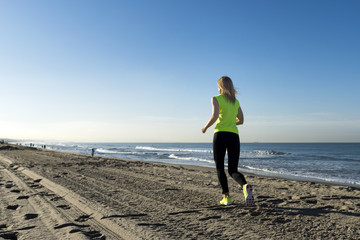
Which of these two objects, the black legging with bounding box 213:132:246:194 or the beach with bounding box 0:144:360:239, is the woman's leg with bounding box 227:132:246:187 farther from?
the beach with bounding box 0:144:360:239

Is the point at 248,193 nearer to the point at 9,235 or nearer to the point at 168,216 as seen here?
the point at 168,216

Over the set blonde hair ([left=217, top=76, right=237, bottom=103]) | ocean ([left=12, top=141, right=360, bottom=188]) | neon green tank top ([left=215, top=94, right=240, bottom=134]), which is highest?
blonde hair ([left=217, top=76, right=237, bottom=103])

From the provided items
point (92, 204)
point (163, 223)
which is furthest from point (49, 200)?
point (163, 223)

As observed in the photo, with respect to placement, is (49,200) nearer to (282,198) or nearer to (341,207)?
(282,198)

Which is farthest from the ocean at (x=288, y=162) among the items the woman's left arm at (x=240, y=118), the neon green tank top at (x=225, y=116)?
the neon green tank top at (x=225, y=116)

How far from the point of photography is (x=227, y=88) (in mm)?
3531

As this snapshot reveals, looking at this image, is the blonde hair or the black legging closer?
the black legging

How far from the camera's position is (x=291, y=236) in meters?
2.46

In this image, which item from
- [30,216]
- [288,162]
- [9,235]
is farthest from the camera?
[288,162]

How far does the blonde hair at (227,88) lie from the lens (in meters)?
3.52

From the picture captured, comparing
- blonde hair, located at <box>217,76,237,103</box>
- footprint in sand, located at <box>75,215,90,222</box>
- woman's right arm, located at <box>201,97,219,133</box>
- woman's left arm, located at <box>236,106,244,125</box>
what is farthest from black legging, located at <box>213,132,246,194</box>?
footprint in sand, located at <box>75,215,90,222</box>

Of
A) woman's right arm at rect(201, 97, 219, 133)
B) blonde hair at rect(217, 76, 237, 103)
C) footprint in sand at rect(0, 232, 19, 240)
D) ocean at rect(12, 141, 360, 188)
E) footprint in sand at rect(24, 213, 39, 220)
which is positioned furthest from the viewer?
ocean at rect(12, 141, 360, 188)

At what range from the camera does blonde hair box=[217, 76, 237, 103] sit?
352 centimetres

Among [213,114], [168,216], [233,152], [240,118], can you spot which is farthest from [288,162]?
[168,216]
